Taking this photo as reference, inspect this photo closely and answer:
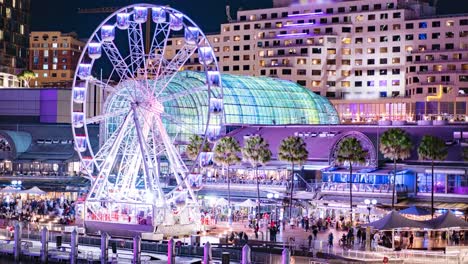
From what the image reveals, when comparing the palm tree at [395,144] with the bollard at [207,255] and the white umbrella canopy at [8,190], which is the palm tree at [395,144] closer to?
the bollard at [207,255]

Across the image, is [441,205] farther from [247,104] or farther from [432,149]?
[247,104]

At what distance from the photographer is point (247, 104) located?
140250mm

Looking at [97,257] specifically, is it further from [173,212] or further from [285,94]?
[285,94]

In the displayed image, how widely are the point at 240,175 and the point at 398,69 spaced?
303 ft

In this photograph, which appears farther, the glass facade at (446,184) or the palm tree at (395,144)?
the glass facade at (446,184)

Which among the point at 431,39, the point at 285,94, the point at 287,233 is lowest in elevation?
the point at 287,233

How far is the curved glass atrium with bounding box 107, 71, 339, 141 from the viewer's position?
130m

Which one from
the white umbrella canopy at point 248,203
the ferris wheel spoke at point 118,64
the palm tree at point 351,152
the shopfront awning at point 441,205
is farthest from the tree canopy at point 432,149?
the ferris wheel spoke at point 118,64

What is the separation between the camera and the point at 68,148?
138750 millimetres

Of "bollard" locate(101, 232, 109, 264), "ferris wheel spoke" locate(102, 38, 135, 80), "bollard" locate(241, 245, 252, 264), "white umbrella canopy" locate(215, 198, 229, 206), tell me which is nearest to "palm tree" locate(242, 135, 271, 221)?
"white umbrella canopy" locate(215, 198, 229, 206)

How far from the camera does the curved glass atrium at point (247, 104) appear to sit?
129500mm

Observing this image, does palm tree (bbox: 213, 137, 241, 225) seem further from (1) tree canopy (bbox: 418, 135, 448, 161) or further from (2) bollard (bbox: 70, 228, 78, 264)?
(2) bollard (bbox: 70, 228, 78, 264)

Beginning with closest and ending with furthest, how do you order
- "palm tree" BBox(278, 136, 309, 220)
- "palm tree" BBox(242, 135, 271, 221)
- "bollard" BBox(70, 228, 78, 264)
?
"bollard" BBox(70, 228, 78, 264) < "palm tree" BBox(278, 136, 309, 220) < "palm tree" BBox(242, 135, 271, 221)

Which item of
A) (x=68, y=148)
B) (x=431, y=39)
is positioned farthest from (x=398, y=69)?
(x=68, y=148)
